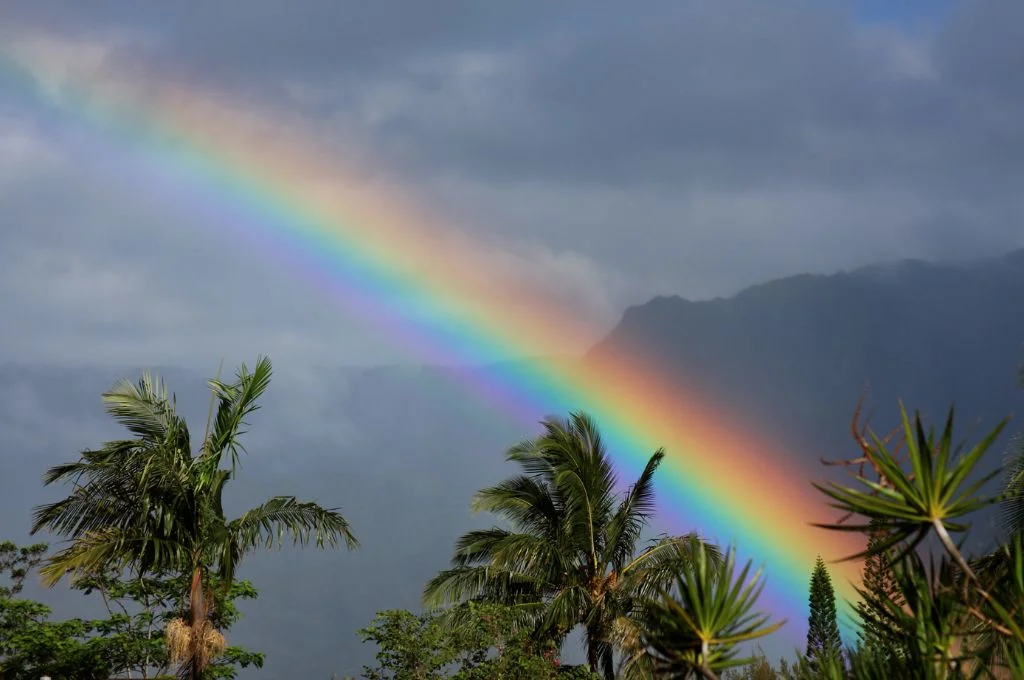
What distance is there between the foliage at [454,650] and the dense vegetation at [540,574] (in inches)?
1.4

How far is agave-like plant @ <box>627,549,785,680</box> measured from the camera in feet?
22.7

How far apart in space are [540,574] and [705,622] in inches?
628

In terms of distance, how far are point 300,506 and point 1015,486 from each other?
16.6 metres

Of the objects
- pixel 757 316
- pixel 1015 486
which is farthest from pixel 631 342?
pixel 1015 486

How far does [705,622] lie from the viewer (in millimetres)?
6949

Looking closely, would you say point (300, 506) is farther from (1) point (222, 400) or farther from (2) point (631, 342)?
(2) point (631, 342)

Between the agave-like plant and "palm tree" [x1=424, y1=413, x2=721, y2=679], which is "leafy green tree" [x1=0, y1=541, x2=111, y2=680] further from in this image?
the agave-like plant

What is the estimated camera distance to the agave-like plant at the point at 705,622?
691 cm

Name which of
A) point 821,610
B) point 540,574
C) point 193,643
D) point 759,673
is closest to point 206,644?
point 193,643

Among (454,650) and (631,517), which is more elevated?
(631,517)

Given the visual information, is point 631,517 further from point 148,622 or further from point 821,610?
point 148,622

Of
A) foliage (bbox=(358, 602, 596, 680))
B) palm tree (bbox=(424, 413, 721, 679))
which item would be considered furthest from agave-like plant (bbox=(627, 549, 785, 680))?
palm tree (bbox=(424, 413, 721, 679))

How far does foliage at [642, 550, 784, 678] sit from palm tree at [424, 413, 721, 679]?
14072 millimetres

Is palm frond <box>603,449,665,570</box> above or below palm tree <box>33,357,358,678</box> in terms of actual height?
above
